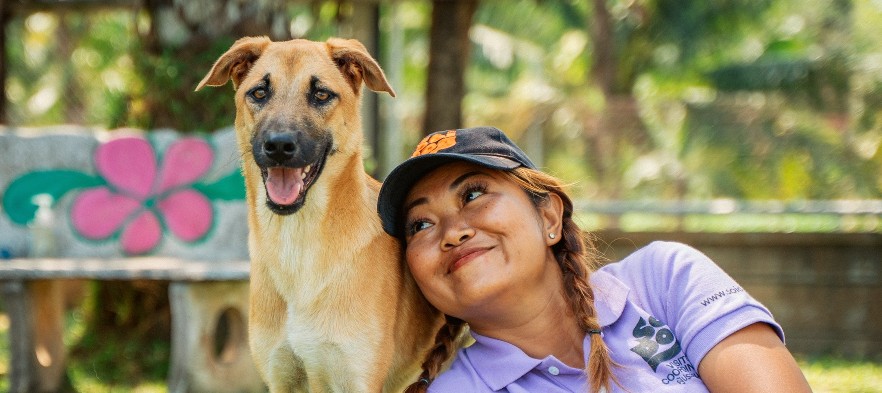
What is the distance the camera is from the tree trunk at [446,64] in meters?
9.82

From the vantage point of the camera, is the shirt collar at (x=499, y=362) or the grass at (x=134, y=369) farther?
the grass at (x=134, y=369)

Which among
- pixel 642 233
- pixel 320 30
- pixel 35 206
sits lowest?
pixel 642 233

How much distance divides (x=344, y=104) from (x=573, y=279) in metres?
1.19

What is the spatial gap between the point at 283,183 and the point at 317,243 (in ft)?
0.86

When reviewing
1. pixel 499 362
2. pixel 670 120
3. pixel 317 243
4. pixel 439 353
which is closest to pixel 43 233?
pixel 317 243

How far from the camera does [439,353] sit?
3049mm

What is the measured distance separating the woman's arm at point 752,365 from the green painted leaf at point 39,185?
17.1ft

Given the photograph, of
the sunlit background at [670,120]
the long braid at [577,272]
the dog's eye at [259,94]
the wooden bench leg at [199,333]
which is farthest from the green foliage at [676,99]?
the wooden bench leg at [199,333]

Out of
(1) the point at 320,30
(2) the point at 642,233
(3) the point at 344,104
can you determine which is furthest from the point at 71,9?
(3) the point at 344,104

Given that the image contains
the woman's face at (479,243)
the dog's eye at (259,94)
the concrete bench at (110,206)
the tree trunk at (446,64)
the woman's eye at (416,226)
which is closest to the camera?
the woman's face at (479,243)

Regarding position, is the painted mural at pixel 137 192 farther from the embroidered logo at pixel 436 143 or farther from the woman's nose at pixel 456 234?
the woman's nose at pixel 456 234

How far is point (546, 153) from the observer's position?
991 cm

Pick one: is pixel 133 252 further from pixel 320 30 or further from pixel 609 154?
pixel 609 154

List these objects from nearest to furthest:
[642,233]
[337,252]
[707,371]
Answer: [707,371]
[337,252]
[642,233]
